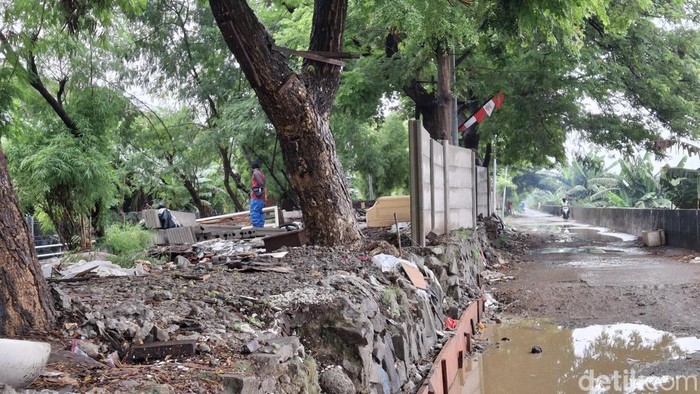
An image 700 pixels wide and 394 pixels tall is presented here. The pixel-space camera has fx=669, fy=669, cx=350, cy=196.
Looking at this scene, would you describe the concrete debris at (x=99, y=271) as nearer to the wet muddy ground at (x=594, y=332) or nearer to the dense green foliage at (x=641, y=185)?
the wet muddy ground at (x=594, y=332)

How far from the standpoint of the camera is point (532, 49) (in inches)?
655

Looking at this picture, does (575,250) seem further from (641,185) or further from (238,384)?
(238,384)

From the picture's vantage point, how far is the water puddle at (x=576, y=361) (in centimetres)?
647

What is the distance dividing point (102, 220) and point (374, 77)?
7.29 metres

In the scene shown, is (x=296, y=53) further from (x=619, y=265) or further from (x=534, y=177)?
(x=534, y=177)

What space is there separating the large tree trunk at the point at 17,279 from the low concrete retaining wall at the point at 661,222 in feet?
52.8


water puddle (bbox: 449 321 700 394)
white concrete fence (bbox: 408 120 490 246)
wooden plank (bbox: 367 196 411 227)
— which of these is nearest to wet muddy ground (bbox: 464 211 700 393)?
water puddle (bbox: 449 321 700 394)

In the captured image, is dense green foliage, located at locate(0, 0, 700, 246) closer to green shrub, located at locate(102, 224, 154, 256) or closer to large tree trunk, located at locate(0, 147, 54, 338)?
green shrub, located at locate(102, 224, 154, 256)

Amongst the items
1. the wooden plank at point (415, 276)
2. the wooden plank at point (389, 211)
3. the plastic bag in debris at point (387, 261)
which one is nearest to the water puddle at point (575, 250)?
the wooden plank at point (389, 211)

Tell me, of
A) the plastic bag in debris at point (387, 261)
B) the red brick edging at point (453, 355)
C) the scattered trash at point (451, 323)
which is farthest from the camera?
the scattered trash at point (451, 323)

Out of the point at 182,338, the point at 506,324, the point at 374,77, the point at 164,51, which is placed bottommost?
the point at 506,324

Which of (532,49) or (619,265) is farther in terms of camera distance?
(532,49)

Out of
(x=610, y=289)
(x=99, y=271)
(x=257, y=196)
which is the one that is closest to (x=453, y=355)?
(x=99, y=271)

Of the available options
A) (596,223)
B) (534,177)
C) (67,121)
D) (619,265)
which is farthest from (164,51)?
(534,177)
